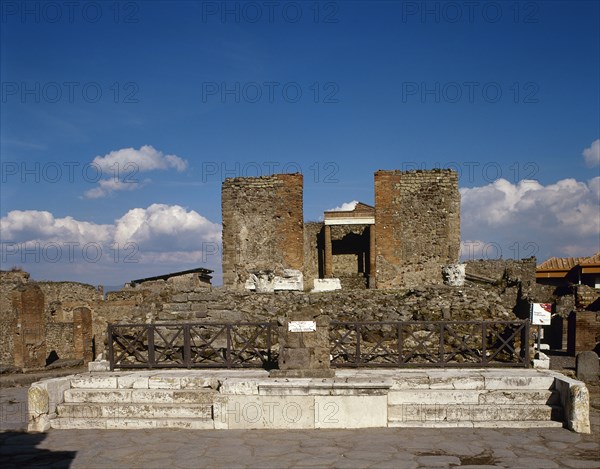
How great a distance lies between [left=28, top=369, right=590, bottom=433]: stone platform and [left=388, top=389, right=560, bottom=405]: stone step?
0.01 meters

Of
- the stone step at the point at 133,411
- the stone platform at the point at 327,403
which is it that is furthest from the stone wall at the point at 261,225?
the stone step at the point at 133,411

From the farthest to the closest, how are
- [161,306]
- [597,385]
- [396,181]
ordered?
[396,181] → [161,306] → [597,385]

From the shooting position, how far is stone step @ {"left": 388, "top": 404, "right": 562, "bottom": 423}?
7117 millimetres

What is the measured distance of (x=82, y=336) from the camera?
19.0 m

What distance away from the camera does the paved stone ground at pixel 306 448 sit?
5750 mm

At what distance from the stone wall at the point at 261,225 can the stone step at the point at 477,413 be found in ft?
39.9

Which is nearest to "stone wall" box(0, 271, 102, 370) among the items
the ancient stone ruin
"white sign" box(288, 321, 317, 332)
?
the ancient stone ruin

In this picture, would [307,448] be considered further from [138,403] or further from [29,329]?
[29,329]

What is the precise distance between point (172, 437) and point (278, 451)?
5.07 ft

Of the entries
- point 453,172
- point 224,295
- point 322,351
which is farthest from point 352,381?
point 453,172

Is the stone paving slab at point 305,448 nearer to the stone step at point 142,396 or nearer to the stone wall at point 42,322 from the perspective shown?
the stone step at point 142,396

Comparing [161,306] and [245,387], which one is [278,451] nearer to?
[245,387]

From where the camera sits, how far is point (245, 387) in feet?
24.0

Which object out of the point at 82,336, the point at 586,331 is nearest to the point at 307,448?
the point at 586,331
